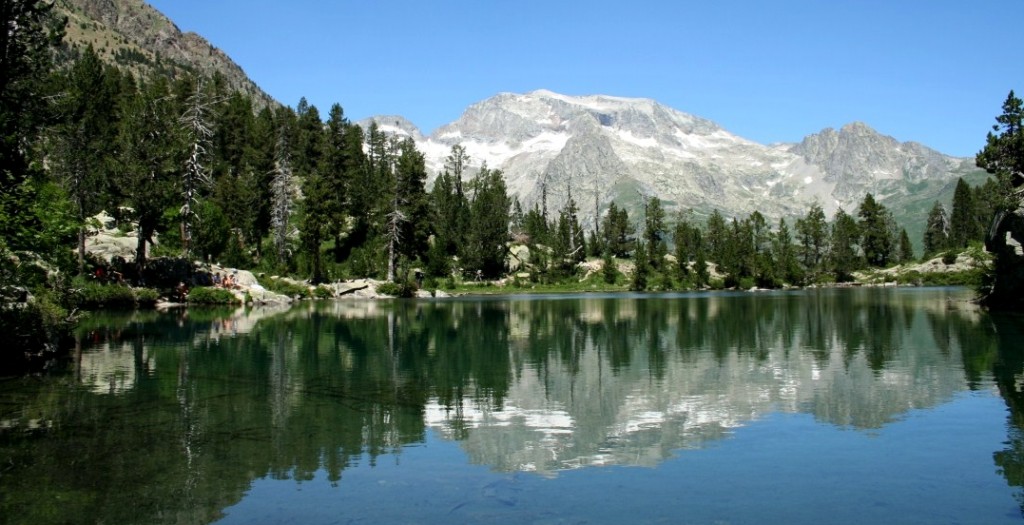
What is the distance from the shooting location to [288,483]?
50.1ft

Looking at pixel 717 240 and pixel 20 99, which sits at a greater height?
pixel 717 240

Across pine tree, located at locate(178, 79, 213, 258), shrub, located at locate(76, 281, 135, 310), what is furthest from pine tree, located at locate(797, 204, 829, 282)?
shrub, located at locate(76, 281, 135, 310)

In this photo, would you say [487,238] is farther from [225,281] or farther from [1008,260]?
[1008,260]

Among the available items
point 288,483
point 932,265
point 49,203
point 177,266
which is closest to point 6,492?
point 288,483

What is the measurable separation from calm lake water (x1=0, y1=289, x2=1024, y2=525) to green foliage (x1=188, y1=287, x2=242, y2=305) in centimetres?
4117

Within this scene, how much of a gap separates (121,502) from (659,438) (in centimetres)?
1297

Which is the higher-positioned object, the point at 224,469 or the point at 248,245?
the point at 248,245

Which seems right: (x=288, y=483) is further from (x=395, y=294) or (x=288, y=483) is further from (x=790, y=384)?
(x=395, y=294)

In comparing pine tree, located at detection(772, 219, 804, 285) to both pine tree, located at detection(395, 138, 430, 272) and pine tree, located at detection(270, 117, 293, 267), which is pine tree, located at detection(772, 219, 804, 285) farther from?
pine tree, located at detection(270, 117, 293, 267)

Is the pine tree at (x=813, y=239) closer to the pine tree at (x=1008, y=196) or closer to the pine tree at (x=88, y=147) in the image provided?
the pine tree at (x=1008, y=196)

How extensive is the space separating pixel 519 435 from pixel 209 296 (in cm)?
7121

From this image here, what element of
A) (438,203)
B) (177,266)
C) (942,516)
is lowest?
(942,516)

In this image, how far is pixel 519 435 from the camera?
19844mm

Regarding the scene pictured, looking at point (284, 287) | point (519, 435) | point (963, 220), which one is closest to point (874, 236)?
point (963, 220)
